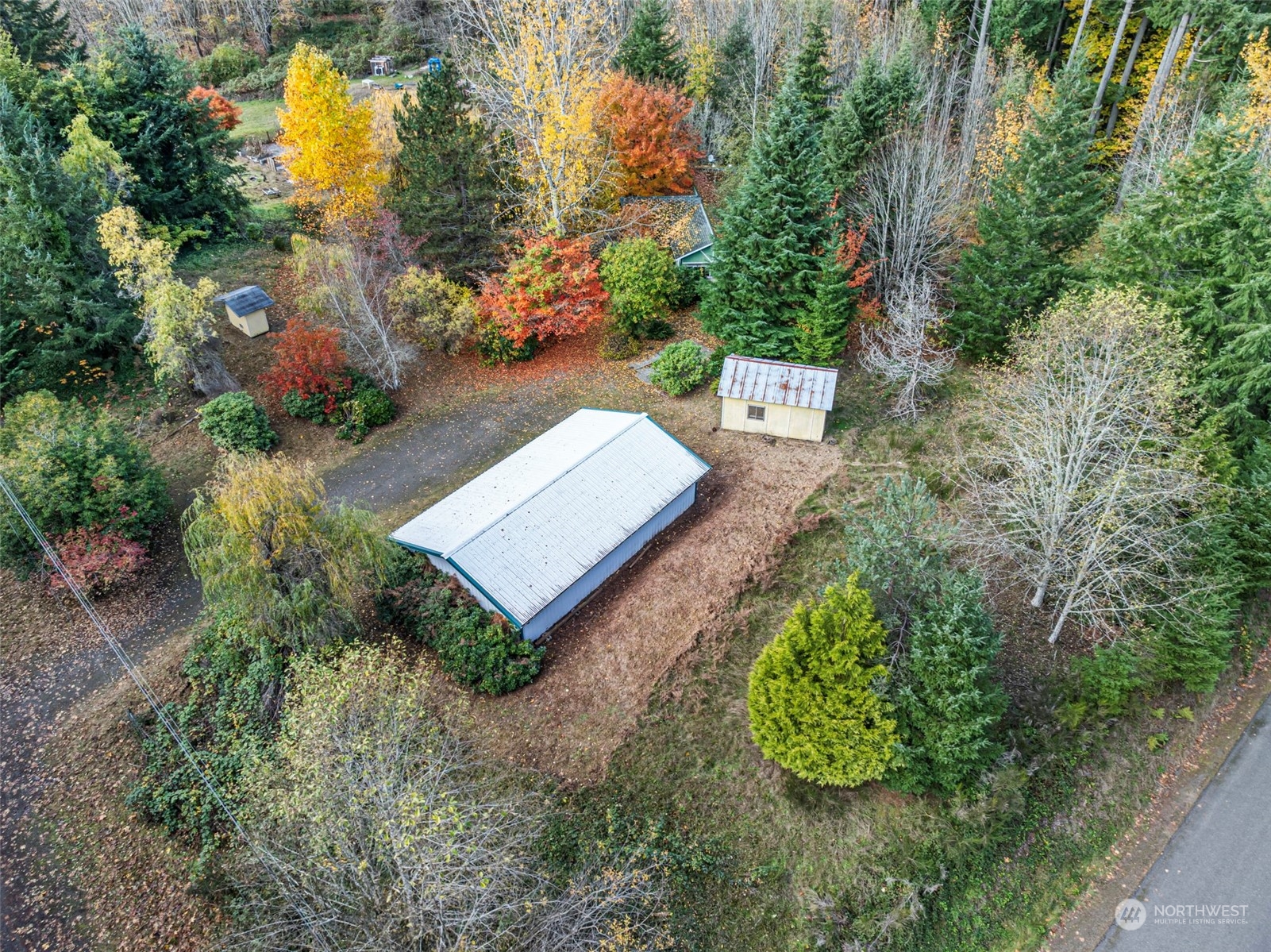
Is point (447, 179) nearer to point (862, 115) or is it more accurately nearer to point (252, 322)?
point (252, 322)

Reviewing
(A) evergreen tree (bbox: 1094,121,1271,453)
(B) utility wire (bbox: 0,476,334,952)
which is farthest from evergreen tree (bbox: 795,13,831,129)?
(B) utility wire (bbox: 0,476,334,952)

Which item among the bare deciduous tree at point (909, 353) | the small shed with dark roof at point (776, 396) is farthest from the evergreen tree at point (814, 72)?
the small shed with dark roof at point (776, 396)

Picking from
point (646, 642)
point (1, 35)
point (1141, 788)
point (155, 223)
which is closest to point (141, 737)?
point (646, 642)

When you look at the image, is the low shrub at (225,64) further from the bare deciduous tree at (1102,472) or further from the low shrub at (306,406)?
the bare deciduous tree at (1102,472)

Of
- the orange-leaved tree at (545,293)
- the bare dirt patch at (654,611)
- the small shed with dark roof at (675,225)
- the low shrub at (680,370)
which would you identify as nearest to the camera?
the bare dirt patch at (654,611)

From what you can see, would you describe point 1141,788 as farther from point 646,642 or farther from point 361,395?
point 361,395

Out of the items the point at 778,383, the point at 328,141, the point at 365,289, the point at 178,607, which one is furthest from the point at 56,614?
the point at 778,383
